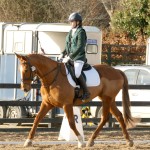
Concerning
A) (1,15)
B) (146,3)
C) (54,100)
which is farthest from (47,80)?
(1,15)

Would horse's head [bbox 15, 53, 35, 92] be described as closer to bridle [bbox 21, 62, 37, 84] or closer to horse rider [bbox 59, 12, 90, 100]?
bridle [bbox 21, 62, 37, 84]

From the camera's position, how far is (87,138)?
1541 cm

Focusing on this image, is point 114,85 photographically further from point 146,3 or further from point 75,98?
point 146,3

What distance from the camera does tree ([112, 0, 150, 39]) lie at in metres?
27.5

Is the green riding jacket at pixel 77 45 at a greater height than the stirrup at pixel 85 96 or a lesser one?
greater

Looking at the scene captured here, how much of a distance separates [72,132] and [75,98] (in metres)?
1.42

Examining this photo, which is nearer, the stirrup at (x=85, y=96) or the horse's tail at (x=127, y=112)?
the stirrup at (x=85, y=96)

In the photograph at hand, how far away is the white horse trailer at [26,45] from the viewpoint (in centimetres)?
2028

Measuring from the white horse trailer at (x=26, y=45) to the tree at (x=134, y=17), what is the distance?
6044 millimetres

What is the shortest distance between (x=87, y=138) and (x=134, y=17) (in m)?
13.2

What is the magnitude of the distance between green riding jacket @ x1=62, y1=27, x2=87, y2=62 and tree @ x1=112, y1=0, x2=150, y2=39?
14.0m

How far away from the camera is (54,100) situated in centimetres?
1294

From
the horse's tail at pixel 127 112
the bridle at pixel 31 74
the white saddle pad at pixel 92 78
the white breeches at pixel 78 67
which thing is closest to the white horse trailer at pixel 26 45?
the horse's tail at pixel 127 112

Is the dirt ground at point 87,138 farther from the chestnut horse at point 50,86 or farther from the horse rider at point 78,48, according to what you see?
the horse rider at point 78,48
